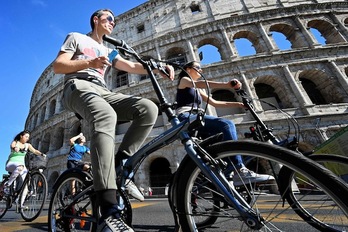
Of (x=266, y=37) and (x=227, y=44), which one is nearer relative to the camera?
(x=266, y=37)

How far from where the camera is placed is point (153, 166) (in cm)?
1531

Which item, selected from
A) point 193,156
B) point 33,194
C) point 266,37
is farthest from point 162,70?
point 266,37

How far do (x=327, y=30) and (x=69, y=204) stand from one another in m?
21.2

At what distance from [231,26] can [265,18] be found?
9.62 ft

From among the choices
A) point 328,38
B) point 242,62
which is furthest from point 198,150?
point 328,38

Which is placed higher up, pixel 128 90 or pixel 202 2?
pixel 202 2

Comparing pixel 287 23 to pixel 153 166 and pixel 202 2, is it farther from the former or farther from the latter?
pixel 153 166

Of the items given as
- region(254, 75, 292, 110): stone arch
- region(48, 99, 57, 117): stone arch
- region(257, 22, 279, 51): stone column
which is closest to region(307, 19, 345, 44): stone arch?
region(257, 22, 279, 51): stone column

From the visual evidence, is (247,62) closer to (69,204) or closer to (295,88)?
(295,88)

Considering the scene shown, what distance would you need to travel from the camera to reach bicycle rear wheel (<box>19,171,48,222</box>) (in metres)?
3.56

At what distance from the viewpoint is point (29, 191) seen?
154 inches

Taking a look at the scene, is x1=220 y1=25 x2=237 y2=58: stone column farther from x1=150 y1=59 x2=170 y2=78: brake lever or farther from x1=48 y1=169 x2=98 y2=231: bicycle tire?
x1=48 y1=169 x2=98 y2=231: bicycle tire

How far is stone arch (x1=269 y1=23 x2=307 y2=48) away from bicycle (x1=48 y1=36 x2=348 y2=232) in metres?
17.5

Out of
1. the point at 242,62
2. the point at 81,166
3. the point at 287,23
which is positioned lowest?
the point at 81,166
